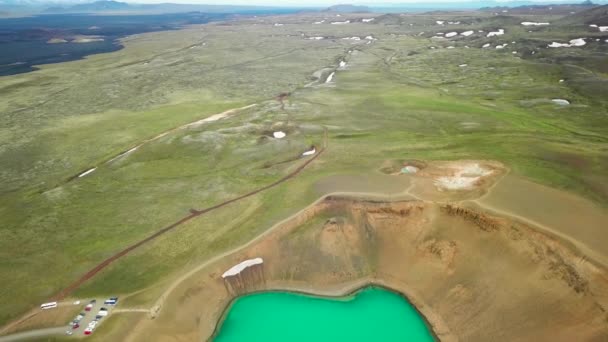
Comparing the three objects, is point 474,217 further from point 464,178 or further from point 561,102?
point 561,102

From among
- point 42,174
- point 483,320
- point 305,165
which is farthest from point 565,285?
point 42,174

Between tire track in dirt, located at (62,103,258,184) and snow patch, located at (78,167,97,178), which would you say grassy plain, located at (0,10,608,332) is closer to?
tire track in dirt, located at (62,103,258,184)

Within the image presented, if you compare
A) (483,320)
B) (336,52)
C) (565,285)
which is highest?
(336,52)

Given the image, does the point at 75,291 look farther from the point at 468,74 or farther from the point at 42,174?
the point at 468,74

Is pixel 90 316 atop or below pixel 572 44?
below

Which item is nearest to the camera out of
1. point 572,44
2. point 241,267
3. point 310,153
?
point 241,267

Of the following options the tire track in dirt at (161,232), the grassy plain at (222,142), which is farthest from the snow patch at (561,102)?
the tire track in dirt at (161,232)

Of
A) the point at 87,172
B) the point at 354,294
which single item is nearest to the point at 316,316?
the point at 354,294
